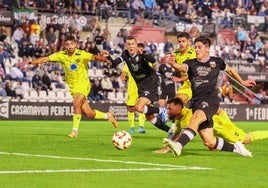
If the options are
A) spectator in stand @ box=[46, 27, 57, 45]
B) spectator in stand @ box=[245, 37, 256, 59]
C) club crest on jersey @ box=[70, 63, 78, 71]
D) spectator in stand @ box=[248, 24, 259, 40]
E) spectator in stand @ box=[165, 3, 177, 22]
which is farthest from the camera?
spectator in stand @ box=[248, 24, 259, 40]

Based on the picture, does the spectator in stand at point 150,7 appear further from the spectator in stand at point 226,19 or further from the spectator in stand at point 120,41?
the spectator in stand at point 226,19

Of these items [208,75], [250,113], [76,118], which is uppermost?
[208,75]

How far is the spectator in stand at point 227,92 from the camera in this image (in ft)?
136

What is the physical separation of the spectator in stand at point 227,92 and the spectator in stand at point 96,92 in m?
7.21

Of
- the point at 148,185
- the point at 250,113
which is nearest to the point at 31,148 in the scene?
the point at 148,185

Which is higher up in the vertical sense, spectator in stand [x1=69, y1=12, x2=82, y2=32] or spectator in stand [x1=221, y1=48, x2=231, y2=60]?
spectator in stand [x1=69, y1=12, x2=82, y2=32]

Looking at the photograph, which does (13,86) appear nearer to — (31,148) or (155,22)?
(155,22)

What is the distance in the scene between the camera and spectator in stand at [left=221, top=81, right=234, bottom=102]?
4159 cm

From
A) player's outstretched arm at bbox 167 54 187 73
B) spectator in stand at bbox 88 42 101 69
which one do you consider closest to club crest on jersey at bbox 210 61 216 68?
player's outstretched arm at bbox 167 54 187 73

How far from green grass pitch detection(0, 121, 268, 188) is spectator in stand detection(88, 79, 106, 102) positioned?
19.6m

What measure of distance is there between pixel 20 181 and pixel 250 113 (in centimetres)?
3120

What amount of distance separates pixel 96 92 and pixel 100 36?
13.8 feet

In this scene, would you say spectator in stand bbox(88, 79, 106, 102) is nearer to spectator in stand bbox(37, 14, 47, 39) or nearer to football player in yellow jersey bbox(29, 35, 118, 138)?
spectator in stand bbox(37, 14, 47, 39)

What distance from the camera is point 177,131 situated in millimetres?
15547
